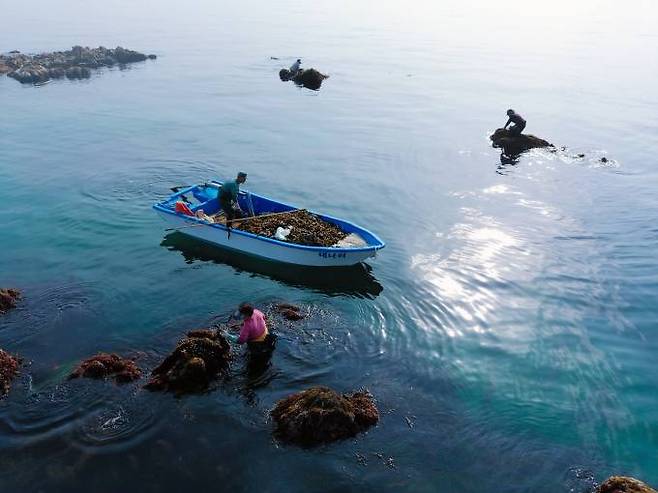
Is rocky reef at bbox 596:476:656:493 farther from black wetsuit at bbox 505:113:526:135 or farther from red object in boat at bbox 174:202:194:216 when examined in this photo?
black wetsuit at bbox 505:113:526:135

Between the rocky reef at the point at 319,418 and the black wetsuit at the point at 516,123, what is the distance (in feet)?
109

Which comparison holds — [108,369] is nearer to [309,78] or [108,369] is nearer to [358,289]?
[358,289]

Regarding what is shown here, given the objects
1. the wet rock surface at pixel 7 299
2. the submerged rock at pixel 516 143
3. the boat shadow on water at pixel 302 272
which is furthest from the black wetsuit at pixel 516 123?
the wet rock surface at pixel 7 299

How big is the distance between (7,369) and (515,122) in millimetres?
39277

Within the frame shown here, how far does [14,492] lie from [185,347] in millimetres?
6059

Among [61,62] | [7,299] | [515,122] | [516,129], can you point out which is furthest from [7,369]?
[61,62]

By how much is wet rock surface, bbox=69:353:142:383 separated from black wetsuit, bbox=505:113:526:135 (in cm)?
3590

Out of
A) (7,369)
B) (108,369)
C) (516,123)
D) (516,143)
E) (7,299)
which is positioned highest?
(516,123)

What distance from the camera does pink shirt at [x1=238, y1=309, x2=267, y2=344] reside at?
1775 cm

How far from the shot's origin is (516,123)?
4309cm

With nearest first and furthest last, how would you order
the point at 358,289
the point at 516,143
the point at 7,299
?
the point at 7,299, the point at 358,289, the point at 516,143

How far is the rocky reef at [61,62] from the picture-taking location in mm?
63469

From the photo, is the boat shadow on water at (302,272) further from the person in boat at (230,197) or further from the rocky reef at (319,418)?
the rocky reef at (319,418)

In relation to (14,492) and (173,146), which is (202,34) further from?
(14,492)
